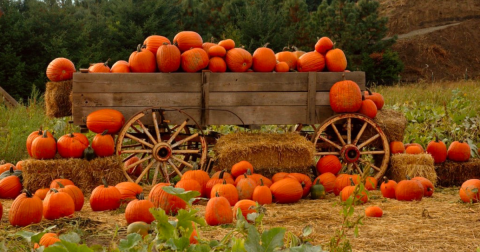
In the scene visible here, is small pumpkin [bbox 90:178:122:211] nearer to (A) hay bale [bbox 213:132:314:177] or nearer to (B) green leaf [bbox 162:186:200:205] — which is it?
(A) hay bale [bbox 213:132:314:177]

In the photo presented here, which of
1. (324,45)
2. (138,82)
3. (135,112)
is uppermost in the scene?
(324,45)

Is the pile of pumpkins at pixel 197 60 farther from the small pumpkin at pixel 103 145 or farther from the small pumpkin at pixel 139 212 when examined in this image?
the small pumpkin at pixel 139 212

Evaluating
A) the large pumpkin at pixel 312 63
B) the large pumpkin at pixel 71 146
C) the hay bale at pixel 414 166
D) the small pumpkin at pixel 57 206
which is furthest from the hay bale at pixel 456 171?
the small pumpkin at pixel 57 206

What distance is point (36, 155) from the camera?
4.84m

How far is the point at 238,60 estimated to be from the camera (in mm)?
5281

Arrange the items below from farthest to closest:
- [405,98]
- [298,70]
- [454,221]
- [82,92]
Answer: [405,98], [298,70], [82,92], [454,221]

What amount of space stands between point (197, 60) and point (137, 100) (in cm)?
72

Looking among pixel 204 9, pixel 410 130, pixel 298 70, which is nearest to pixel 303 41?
pixel 204 9

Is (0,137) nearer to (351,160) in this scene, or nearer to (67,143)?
(67,143)

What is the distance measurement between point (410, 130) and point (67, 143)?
4650 mm

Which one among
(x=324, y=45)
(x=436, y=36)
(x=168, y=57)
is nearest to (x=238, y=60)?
(x=168, y=57)

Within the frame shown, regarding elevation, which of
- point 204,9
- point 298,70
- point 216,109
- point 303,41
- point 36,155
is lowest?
point 36,155

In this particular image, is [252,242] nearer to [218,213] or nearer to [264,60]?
[218,213]

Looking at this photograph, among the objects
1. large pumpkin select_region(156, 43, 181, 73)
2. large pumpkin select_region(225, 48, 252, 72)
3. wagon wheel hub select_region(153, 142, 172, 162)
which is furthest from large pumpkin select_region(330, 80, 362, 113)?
wagon wheel hub select_region(153, 142, 172, 162)
